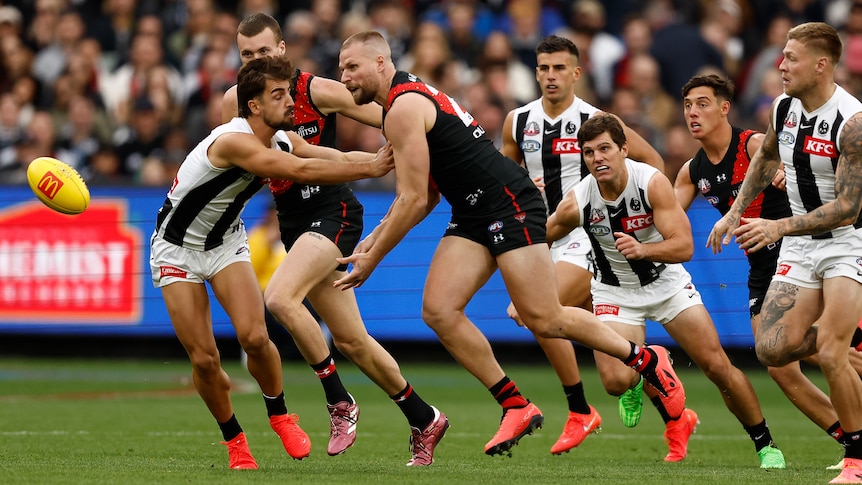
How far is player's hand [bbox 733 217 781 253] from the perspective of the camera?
7.71 m

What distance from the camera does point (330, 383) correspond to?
8922mm

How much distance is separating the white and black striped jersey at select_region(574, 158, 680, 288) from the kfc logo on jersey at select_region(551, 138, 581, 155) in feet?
4.00

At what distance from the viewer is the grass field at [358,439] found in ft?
26.0

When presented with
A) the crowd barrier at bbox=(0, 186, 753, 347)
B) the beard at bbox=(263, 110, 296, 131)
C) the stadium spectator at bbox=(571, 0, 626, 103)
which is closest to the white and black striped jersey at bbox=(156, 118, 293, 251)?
the beard at bbox=(263, 110, 296, 131)

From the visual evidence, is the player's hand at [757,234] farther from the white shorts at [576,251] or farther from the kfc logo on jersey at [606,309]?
the white shorts at [576,251]

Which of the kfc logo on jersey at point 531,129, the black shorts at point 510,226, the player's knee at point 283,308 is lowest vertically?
the player's knee at point 283,308

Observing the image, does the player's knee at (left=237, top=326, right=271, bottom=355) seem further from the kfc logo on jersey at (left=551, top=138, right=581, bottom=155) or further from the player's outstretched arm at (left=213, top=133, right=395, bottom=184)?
the kfc logo on jersey at (left=551, top=138, right=581, bottom=155)

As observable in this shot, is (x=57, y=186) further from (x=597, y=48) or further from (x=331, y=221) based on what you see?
(x=597, y=48)

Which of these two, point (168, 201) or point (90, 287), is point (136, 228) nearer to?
point (90, 287)

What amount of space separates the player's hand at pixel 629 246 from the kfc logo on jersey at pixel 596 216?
2.58 feet

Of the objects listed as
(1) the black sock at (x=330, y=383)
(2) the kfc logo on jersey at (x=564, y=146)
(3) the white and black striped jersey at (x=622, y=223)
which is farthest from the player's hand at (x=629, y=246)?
(2) the kfc logo on jersey at (x=564, y=146)

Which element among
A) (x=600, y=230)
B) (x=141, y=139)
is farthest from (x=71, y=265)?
(x=600, y=230)

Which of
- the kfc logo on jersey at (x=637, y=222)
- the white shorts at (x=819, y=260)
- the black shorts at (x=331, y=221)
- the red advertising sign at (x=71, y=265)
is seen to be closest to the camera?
the white shorts at (x=819, y=260)

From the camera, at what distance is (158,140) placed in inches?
704
